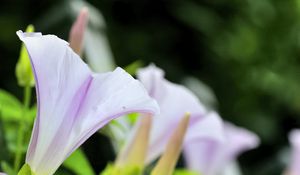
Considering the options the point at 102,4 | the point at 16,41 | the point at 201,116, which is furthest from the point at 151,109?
the point at 102,4

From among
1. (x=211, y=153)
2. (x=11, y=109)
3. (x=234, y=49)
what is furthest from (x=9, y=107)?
(x=234, y=49)

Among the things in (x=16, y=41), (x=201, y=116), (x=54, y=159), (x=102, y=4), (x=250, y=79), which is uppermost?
(x=250, y=79)

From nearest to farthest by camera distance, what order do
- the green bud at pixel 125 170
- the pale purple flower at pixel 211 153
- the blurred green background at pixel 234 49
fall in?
the green bud at pixel 125 170 < the pale purple flower at pixel 211 153 < the blurred green background at pixel 234 49

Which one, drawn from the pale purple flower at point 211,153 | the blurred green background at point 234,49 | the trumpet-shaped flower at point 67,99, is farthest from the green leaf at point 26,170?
the blurred green background at point 234,49

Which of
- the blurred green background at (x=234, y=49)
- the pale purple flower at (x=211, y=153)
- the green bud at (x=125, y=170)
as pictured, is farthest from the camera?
the blurred green background at (x=234, y=49)

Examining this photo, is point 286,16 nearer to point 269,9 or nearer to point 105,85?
point 269,9

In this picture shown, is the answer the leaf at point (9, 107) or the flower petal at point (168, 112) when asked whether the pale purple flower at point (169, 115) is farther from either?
the leaf at point (9, 107)
